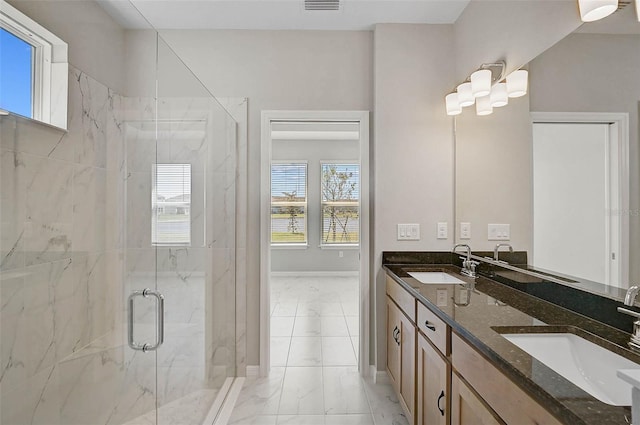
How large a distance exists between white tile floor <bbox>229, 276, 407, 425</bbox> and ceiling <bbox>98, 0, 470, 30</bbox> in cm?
282

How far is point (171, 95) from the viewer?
1.83m

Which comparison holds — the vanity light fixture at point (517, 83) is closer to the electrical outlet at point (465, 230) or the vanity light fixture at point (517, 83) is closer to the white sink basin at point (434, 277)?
the electrical outlet at point (465, 230)

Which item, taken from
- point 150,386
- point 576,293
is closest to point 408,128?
point 576,293

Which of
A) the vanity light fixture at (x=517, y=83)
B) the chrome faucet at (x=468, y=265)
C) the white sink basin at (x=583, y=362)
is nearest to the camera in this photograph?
the white sink basin at (x=583, y=362)

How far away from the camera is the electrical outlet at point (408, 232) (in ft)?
8.63

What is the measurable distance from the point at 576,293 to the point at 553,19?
1.34 metres

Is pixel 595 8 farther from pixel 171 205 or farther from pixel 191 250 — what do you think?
pixel 191 250

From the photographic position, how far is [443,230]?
2629 millimetres

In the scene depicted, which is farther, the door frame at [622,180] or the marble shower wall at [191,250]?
the marble shower wall at [191,250]

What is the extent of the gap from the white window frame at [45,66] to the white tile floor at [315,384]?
1985mm

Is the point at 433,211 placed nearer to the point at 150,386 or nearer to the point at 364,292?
the point at 364,292

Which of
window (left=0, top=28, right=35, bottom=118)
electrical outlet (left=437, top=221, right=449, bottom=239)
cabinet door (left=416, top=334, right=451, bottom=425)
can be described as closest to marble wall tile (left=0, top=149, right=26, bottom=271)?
window (left=0, top=28, right=35, bottom=118)

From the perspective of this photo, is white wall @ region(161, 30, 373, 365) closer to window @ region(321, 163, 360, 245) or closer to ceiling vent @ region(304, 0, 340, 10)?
ceiling vent @ region(304, 0, 340, 10)

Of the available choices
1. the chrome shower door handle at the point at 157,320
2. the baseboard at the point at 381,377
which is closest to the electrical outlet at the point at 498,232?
the baseboard at the point at 381,377
